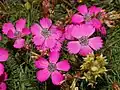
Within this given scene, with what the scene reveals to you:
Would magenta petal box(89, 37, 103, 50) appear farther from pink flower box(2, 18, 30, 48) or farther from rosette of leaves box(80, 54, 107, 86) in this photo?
pink flower box(2, 18, 30, 48)

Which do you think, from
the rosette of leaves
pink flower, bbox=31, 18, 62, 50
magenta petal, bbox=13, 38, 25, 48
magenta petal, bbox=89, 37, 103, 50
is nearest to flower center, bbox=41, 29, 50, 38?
pink flower, bbox=31, 18, 62, 50

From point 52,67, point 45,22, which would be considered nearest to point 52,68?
point 52,67

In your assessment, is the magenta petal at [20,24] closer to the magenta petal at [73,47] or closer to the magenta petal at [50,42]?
the magenta petal at [50,42]

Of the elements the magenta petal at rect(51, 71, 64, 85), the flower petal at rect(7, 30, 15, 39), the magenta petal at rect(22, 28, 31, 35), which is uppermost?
the magenta petal at rect(22, 28, 31, 35)

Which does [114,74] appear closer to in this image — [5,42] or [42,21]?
[42,21]

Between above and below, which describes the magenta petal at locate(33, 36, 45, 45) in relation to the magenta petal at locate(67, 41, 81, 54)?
above

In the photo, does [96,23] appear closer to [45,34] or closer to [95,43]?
[95,43]

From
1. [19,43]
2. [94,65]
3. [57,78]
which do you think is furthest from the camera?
[19,43]

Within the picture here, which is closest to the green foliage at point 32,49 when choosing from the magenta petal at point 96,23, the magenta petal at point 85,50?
the magenta petal at point 85,50

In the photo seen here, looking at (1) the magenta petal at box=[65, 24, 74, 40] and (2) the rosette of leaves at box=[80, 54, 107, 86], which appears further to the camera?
(1) the magenta petal at box=[65, 24, 74, 40]
